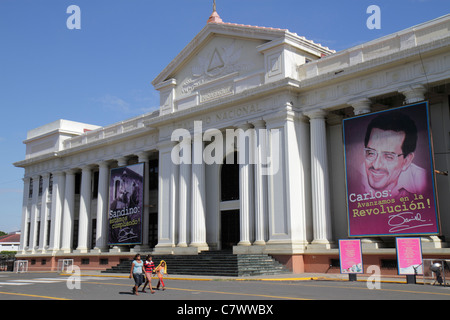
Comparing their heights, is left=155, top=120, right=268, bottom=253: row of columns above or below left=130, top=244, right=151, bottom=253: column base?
above

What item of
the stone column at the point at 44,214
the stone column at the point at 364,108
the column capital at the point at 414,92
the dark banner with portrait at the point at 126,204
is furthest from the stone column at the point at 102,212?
the column capital at the point at 414,92

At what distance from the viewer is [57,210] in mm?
40625

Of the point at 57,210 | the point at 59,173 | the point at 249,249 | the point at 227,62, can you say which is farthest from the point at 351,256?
the point at 59,173

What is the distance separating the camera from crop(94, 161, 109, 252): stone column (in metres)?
36.4

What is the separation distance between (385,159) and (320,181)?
370cm

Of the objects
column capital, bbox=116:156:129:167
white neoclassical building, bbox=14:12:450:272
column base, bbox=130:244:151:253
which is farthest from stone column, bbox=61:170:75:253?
column base, bbox=130:244:151:253

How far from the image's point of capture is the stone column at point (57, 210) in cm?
4053

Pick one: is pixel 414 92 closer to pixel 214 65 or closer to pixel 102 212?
pixel 214 65

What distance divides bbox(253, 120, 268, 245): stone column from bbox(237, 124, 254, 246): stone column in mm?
564

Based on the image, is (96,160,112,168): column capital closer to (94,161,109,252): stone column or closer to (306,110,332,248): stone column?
(94,161,109,252): stone column

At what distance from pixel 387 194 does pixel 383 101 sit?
5.18 meters

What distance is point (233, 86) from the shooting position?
2788 centimetres

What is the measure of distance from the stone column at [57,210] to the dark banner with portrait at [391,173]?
26.8 metres
